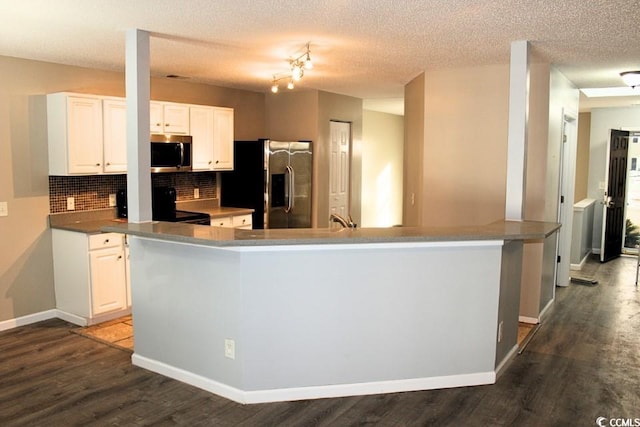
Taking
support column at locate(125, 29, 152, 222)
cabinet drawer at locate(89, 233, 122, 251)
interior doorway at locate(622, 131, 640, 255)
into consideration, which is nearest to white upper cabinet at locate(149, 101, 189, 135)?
cabinet drawer at locate(89, 233, 122, 251)

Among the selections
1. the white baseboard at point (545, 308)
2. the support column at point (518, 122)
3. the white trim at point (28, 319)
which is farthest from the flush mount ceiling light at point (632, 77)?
the white trim at point (28, 319)

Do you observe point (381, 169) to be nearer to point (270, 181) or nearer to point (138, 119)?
point (270, 181)

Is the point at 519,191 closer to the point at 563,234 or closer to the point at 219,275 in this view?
the point at 219,275

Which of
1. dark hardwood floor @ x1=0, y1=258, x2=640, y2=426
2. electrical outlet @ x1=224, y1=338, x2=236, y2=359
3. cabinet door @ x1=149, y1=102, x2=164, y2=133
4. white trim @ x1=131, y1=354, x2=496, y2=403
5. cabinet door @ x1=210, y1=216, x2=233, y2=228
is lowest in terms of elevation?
dark hardwood floor @ x1=0, y1=258, x2=640, y2=426

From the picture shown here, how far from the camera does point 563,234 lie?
6312 millimetres

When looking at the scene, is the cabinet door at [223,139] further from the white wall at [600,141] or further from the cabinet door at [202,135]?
the white wall at [600,141]

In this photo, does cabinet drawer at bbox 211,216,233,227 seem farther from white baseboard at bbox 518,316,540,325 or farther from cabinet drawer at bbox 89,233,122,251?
white baseboard at bbox 518,316,540,325

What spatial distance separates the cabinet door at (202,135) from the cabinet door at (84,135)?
1160 millimetres

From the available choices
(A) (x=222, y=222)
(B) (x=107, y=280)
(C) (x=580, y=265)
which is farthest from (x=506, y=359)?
(C) (x=580, y=265)

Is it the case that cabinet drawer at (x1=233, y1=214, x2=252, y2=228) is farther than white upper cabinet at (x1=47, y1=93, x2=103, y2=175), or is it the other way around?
cabinet drawer at (x1=233, y1=214, x2=252, y2=228)

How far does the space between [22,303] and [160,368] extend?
1953 millimetres

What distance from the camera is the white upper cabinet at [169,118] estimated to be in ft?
17.7

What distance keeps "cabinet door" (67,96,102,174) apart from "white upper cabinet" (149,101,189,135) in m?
0.64

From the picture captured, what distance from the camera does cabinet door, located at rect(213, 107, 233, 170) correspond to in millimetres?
6109
